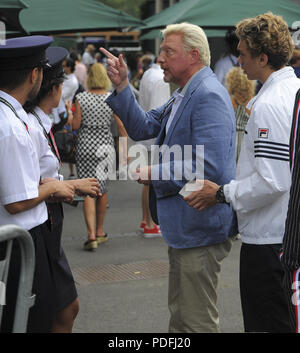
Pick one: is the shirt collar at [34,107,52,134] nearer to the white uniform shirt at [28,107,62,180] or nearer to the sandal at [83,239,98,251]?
the white uniform shirt at [28,107,62,180]

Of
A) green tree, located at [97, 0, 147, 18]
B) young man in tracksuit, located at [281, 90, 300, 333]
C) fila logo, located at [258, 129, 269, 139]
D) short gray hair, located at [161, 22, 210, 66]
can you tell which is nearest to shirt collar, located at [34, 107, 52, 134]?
short gray hair, located at [161, 22, 210, 66]

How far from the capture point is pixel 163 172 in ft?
10.7

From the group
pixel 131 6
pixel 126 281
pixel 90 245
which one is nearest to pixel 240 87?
pixel 90 245

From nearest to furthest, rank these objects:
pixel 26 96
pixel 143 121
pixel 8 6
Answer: pixel 26 96, pixel 143 121, pixel 8 6

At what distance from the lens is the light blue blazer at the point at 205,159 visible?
322 centimetres

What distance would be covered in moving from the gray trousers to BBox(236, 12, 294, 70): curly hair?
1.06 meters

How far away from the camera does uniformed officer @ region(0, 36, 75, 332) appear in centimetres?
263

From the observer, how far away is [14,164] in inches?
103

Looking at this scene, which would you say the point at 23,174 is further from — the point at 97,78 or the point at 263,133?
the point at 97,78

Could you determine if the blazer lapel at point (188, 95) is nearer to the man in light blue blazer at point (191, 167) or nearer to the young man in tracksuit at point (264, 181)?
the man in light blue blazer at point (191, 167)

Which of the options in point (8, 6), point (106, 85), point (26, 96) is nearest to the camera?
point (26, 96)

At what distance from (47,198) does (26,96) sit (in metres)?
0.48

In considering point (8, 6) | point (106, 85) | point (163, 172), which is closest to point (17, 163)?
point (163, 172)
